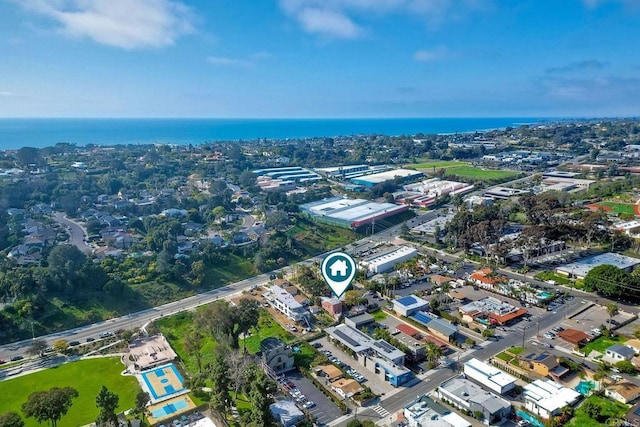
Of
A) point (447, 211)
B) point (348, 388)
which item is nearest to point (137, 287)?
point (348, 388)

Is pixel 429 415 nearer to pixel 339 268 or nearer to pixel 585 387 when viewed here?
pixel 339 268

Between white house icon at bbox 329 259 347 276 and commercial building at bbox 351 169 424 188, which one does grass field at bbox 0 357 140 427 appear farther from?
commercial building at bbox 351 169 424 188

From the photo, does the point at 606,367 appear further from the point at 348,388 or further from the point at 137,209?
the point at 137,209

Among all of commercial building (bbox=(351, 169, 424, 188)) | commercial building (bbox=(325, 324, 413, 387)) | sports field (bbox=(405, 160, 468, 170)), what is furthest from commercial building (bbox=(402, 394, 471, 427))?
sports field (bbox=(405, 160, 468, 170))

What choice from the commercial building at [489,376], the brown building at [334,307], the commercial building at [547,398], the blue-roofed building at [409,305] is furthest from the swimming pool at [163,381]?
the commercial building at [547,398]

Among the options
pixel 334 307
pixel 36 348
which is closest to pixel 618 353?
pixel 334 307

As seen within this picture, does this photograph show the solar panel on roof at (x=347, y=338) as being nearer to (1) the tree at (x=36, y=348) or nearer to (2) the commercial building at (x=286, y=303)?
(2) the commercial building at (x=286, y=303)
